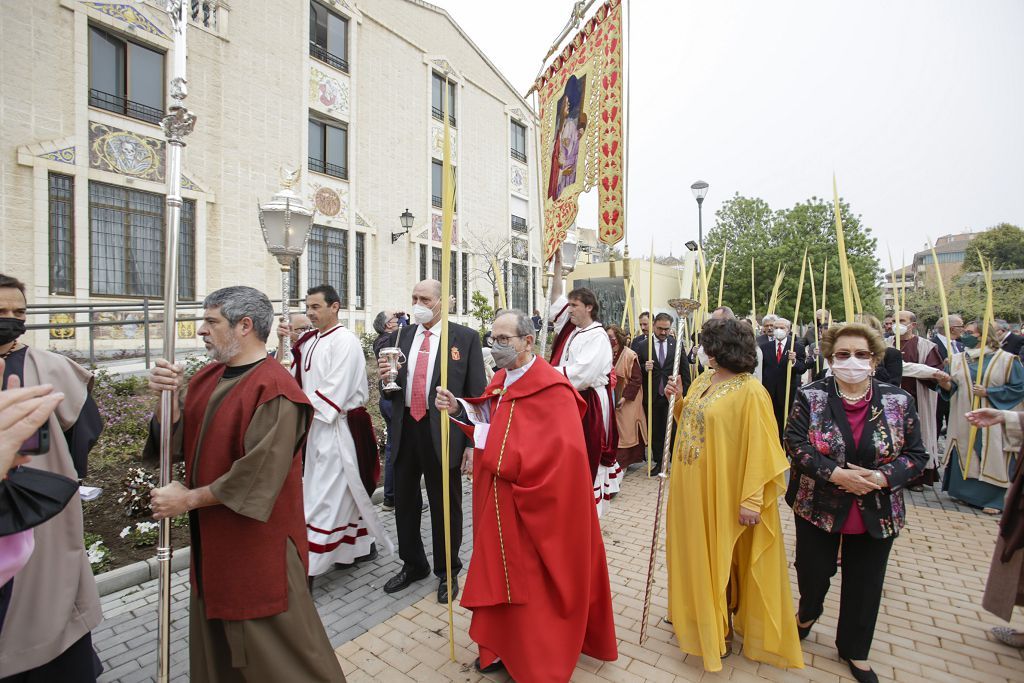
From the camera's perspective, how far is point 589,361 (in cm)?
447

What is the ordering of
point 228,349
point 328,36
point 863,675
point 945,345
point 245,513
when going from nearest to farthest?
point 245,513, point 228,349, point 863,675, point 945,345, point 328,36

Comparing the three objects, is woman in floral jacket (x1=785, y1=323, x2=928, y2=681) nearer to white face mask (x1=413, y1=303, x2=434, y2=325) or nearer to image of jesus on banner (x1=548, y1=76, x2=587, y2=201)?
image of jesus on banner (x1=548, y1=76, x2=587, y2=201)

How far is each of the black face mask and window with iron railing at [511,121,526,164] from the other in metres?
23.2

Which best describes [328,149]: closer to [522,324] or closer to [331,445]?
[331,445]

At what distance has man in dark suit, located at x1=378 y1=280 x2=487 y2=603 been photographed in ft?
13.1

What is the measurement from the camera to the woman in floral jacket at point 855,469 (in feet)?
9.61

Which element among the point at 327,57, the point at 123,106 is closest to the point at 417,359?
the point at 123,106

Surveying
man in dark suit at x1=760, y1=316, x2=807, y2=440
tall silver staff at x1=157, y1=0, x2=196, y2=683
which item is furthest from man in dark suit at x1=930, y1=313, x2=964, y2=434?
tall silver staff at x1=157, y1=0, x2=196, y2=683

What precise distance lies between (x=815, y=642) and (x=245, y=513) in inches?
137

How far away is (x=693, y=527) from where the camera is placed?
3.14 meters

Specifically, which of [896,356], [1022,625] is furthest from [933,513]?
[1022,625]

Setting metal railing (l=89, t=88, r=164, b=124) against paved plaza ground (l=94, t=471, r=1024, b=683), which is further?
metal railing (l=89, t=88, r=164, b=124)

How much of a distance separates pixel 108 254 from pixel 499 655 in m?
12.7

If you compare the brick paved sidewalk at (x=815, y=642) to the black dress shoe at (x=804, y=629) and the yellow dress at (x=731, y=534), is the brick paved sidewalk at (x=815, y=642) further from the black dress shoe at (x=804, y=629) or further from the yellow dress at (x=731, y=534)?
the yellow dress at (x=731, y=534)
